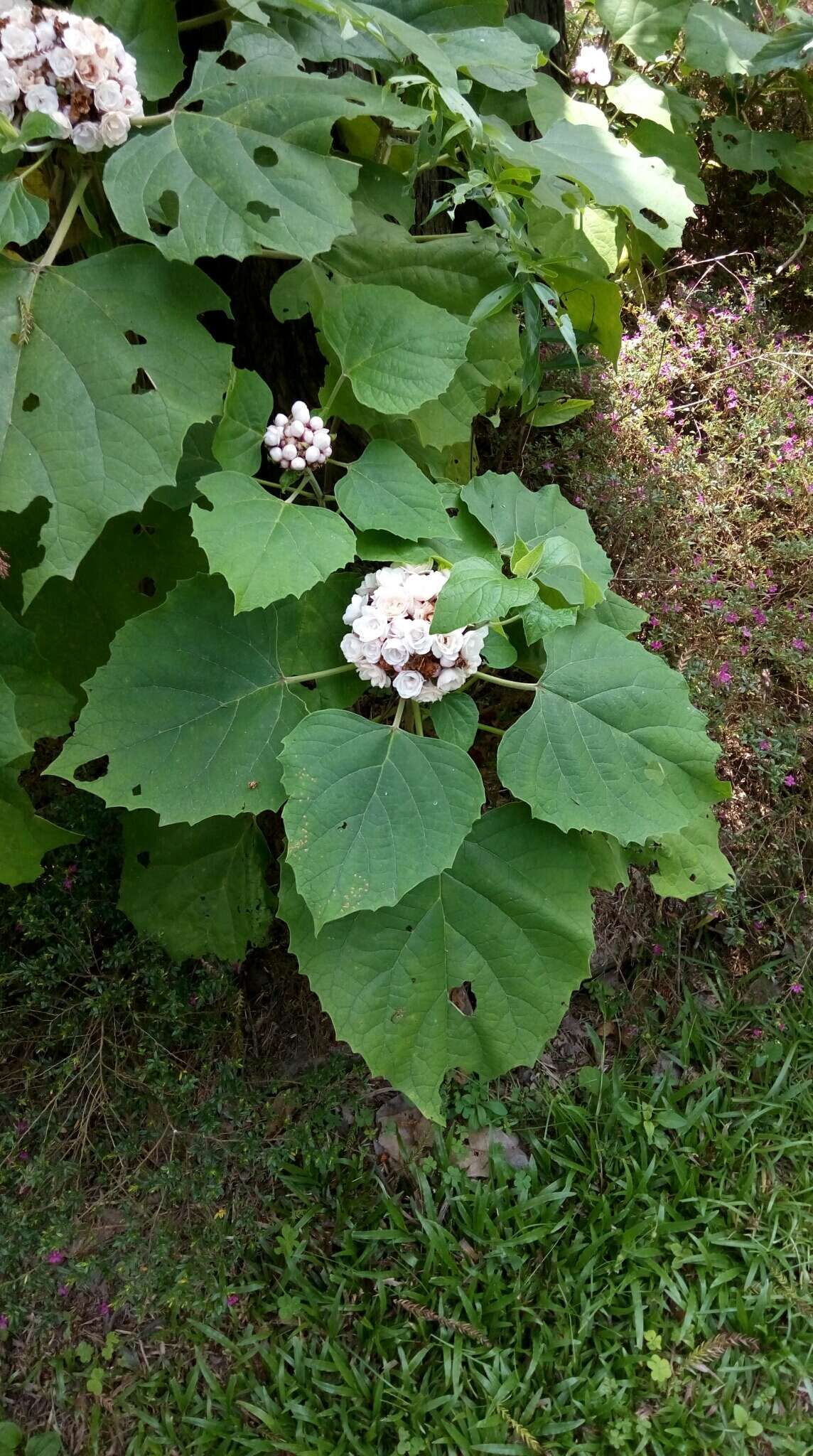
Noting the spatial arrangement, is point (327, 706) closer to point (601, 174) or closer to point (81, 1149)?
point (601, 174)

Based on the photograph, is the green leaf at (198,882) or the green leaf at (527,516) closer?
the green leaf at (527,516)

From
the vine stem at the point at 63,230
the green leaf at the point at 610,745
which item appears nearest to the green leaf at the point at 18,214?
the vine stem at the point at 63,230

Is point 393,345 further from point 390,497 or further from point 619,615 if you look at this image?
point 619,615

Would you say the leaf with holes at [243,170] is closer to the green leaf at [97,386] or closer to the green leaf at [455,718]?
A: the green leaf at [97,386]

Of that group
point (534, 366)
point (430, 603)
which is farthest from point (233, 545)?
point (534, 366)

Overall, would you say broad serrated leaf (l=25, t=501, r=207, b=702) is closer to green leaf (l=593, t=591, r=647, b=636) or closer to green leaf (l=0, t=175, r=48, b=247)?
green leaf (l=0, t=175, r=48, b=247)

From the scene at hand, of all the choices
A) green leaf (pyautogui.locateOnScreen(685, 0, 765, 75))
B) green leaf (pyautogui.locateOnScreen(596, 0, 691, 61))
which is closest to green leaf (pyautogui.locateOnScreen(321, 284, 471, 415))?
green leaf (pyautogui.locateOnScreen(596, 0, 691, 61))
